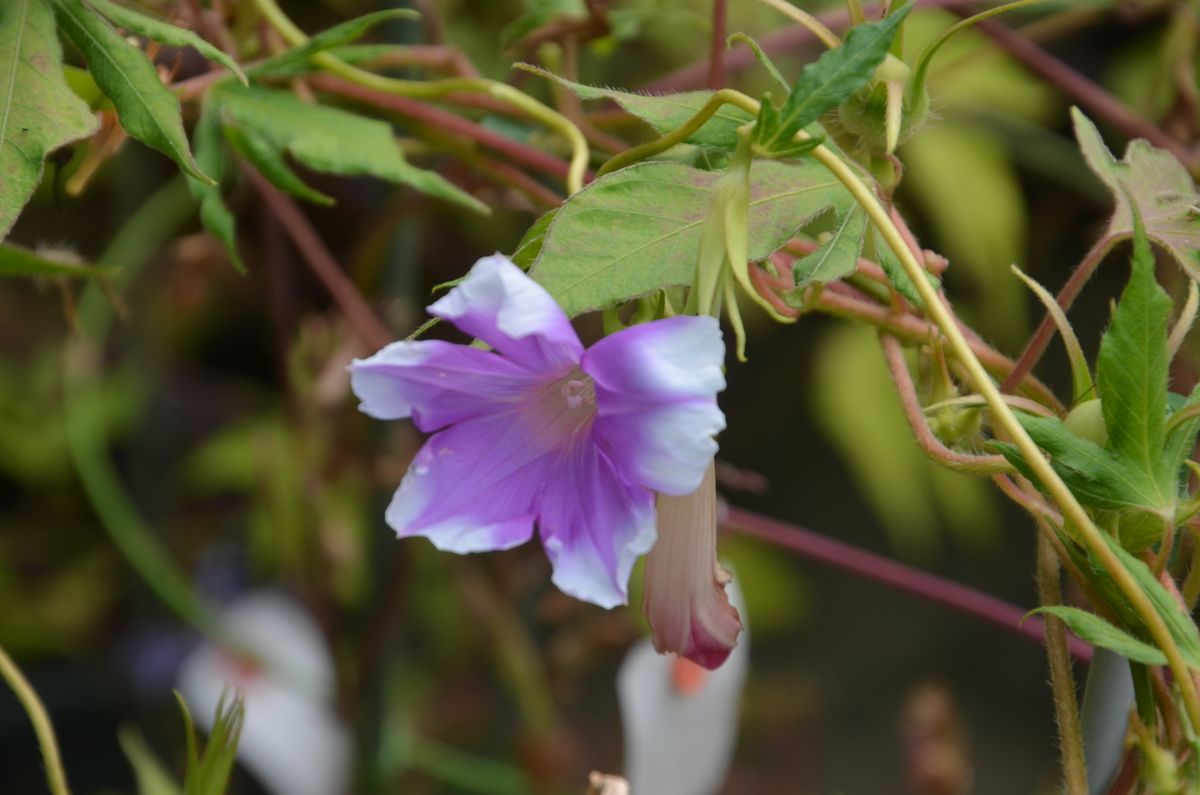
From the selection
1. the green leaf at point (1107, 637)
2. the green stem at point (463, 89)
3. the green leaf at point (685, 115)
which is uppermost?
the green leaf at point (685, 115)

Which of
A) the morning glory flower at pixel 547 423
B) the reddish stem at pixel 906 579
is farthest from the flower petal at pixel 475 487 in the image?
the reddish stem at pixel 906 579

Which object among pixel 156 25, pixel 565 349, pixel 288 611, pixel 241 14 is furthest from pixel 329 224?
pixel 565 349

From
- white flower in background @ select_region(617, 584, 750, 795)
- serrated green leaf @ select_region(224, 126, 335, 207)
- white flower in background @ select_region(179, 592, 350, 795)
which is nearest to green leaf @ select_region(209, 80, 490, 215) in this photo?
serrated green leaf @ select_region(224, 126, 335, 207)

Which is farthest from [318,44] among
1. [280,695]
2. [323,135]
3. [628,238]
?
[280,695]

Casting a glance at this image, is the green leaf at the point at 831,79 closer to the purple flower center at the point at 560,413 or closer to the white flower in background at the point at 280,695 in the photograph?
the purple flower center at the point at 560,413

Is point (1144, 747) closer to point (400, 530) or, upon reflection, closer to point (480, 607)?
point (400, 530)

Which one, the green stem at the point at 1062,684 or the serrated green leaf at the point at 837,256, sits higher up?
the serrated green leaf at the point at 837,256

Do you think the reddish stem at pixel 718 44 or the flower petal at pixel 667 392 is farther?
the reddish stem at pixel 718 44
